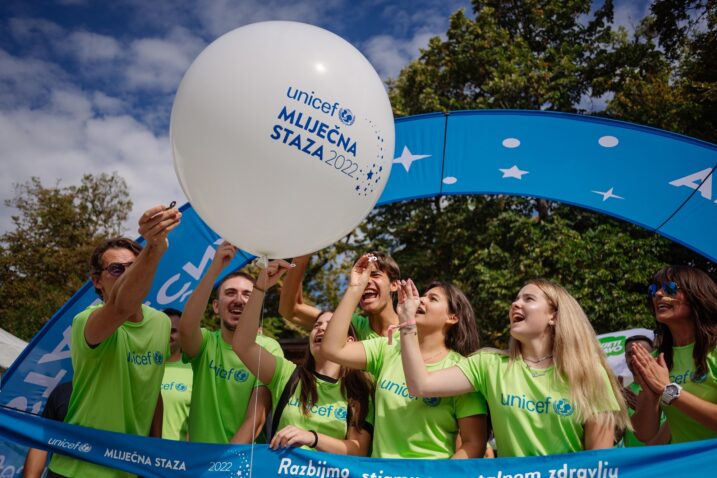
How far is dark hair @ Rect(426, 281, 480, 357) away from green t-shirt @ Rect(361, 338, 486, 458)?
0.43 m

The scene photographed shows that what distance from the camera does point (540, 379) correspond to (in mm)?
2805

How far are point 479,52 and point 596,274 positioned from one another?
6.23m

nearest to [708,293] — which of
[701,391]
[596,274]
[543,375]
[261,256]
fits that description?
[701,391]

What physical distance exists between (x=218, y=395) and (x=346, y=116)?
1882 mm

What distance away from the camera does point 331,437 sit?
124 inches

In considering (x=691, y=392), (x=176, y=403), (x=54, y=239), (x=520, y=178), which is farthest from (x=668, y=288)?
(x=54, y=239)

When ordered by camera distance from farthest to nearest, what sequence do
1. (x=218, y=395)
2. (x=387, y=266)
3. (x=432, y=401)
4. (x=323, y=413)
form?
(x=387, y=266) → (x=218, y=395) → (x=323, y=413) → (x=432, y=401)

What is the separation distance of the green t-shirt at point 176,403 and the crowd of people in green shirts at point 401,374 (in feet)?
2.41

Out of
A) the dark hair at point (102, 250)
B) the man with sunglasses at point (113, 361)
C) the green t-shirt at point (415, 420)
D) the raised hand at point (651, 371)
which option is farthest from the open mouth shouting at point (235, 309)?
the raised hand at point (651, 371)

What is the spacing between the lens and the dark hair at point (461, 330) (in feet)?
11.2

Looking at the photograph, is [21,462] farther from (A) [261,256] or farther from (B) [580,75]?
(B) [580,75]

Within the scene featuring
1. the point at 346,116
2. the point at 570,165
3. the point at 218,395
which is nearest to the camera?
the point at 346,116

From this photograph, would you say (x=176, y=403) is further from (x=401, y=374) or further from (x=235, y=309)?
(x=401, y=374)

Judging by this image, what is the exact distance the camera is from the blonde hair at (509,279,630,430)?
2666 millimetres
